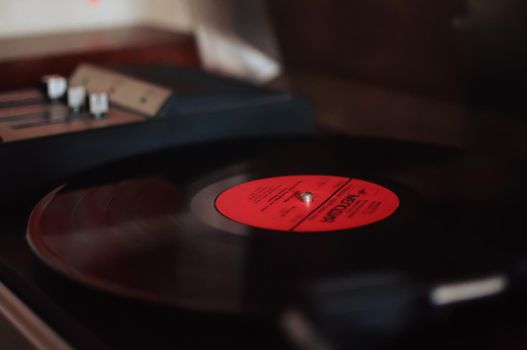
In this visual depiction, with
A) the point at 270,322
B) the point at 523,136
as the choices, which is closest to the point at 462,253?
the point at 270,322

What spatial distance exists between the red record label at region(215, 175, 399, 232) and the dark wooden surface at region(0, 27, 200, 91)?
0.75 meters

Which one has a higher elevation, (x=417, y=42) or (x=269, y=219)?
(x=417, y=42)

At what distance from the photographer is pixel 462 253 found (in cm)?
76

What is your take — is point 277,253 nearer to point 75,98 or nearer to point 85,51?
point 75,98

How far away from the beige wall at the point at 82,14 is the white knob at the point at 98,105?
0.84 metres

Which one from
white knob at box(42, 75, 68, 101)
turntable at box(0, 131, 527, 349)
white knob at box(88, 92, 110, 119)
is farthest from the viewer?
white knob at box(42, 75, 68, 101)

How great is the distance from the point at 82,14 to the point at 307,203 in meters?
1.35

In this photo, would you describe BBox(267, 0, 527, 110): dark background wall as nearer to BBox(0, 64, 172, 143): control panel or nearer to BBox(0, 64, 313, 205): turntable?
BBox(0, 64, 313, 205): turntable

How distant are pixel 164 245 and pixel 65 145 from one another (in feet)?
1.12

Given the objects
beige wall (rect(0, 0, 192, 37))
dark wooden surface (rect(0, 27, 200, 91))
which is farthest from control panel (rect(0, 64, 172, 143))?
beige wall (rect(0, 0, 192, 37))

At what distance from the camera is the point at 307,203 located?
939 mm

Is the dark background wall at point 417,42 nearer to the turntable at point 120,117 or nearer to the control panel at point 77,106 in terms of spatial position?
the turntable at point 120,117

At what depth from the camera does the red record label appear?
2.88ft

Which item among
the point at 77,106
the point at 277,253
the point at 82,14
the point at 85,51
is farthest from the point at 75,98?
the point at 82,14
